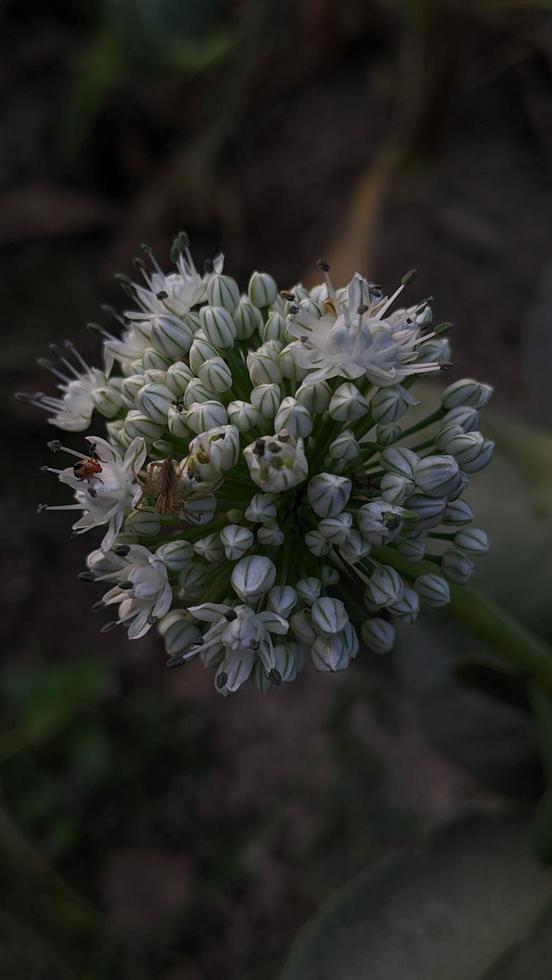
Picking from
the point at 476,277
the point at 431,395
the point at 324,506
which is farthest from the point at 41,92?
the point at 324,506

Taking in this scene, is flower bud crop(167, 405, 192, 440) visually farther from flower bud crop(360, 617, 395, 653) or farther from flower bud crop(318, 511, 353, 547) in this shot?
flower bud crop(360, 617, 395, 653)

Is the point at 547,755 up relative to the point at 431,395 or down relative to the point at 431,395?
down

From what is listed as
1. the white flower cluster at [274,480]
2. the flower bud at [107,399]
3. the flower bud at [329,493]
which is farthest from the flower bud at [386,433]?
the flower bud at [107,399]

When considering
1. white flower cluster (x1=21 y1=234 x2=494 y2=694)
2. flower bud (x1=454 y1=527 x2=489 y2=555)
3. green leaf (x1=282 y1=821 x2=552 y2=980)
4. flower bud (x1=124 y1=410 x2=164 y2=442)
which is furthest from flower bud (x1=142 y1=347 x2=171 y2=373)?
green leaf (x1=282 y1=821 x2=552 y2=980)

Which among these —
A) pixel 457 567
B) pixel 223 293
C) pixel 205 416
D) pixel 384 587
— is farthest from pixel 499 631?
pixel 223 293

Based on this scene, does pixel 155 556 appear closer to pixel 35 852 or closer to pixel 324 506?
pixel 324 506
